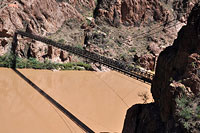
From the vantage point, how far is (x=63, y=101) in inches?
444

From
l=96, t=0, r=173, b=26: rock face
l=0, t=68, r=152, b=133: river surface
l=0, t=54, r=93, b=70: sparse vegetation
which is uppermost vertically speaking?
l=96, t=0, r=173, b=26: rock face

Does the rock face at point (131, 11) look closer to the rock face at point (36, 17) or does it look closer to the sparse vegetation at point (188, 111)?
the rock face at point (36, 17)

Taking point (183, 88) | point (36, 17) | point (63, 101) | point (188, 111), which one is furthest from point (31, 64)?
point (188, 111)

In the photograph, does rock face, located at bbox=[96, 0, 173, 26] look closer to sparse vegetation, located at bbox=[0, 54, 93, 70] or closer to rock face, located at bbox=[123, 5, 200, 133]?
sparse vegetation, located at bbox=[0, 54, 93, 70]

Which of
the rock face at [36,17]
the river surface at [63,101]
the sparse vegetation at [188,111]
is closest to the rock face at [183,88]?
the sparse vegetation at [188,111]

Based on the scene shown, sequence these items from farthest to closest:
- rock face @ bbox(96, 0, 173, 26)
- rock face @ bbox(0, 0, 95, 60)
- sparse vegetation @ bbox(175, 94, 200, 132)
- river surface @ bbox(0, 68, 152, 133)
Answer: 1. rock face @ bbox(96, 0, 173, 26)
2. rock face @ bbox(0, 0, 95, 60)
3. river surface @ bbox(0, 68, 152, 133)
4. sparse vegetation @ bbox(175, 94, 200, 132)

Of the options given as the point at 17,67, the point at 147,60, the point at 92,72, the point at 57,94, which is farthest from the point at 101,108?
the point at 147,60

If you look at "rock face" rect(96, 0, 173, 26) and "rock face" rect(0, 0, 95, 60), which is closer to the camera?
"rock face" rect(0, 0, 95, 60)

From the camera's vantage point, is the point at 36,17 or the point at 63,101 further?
the point at 36,17

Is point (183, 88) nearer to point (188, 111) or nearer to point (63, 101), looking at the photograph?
point (188, 111)

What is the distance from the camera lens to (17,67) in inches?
749

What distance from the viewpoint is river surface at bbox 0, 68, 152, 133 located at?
323 inches

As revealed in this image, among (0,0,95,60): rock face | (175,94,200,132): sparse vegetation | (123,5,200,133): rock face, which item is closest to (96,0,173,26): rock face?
(0,0,95,60): rock face

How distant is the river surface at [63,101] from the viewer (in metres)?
8.20
